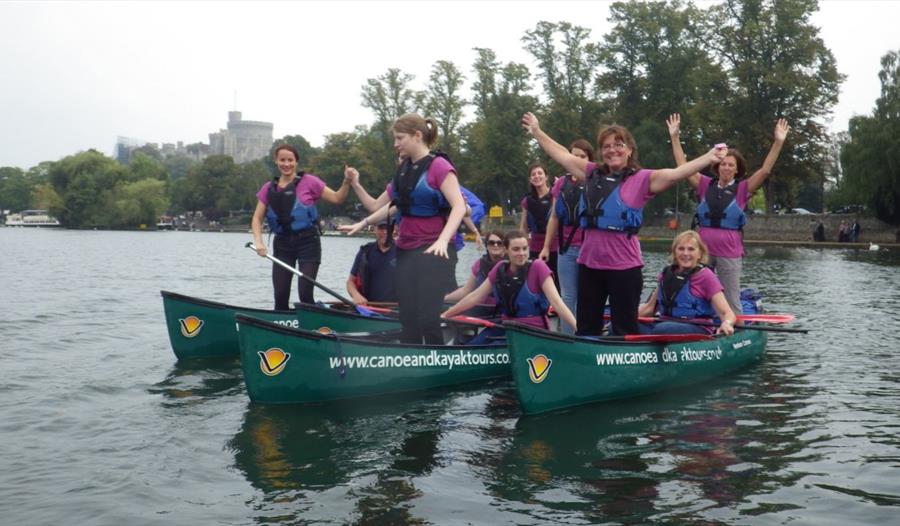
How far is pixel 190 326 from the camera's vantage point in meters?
10.2

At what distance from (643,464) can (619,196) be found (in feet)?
7.43

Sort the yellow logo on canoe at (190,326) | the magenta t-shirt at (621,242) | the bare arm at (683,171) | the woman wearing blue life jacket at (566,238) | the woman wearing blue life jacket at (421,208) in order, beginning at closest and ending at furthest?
the bare arm at (683,171) < the woman wearing blue life jacket at (421,208) < the magenta t-shirt at (621,242) < the woman wearing blue life jacket at (566,238) < the yellow logo on canoe at (190,326)

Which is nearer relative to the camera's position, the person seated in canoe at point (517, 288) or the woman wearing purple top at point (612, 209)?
the woman wearing purple top at point (612, 209)

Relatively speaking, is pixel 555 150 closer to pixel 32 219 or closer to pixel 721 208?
pixel 721 208

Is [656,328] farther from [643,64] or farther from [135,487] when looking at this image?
[643,64]

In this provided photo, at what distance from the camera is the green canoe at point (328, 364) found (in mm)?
7234

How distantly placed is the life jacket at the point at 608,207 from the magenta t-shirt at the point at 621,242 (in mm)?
43

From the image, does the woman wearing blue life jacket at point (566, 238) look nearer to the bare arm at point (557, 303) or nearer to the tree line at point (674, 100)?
the bare arm at point (557, 303)

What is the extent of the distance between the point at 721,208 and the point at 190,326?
6375mm

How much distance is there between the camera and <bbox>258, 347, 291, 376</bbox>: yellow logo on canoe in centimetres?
728

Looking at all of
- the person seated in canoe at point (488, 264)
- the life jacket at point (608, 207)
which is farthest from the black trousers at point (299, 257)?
the life jacket at point (608, 207)

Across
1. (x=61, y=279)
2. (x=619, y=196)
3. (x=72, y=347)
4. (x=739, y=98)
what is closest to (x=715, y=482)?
(x=619, y=196)

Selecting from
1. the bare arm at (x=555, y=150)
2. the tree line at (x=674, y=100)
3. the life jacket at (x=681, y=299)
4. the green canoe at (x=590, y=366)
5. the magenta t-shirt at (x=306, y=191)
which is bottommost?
the green canoe at (x=590, y=366)

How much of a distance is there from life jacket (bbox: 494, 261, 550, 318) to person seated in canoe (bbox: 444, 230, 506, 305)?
398 millimetres
